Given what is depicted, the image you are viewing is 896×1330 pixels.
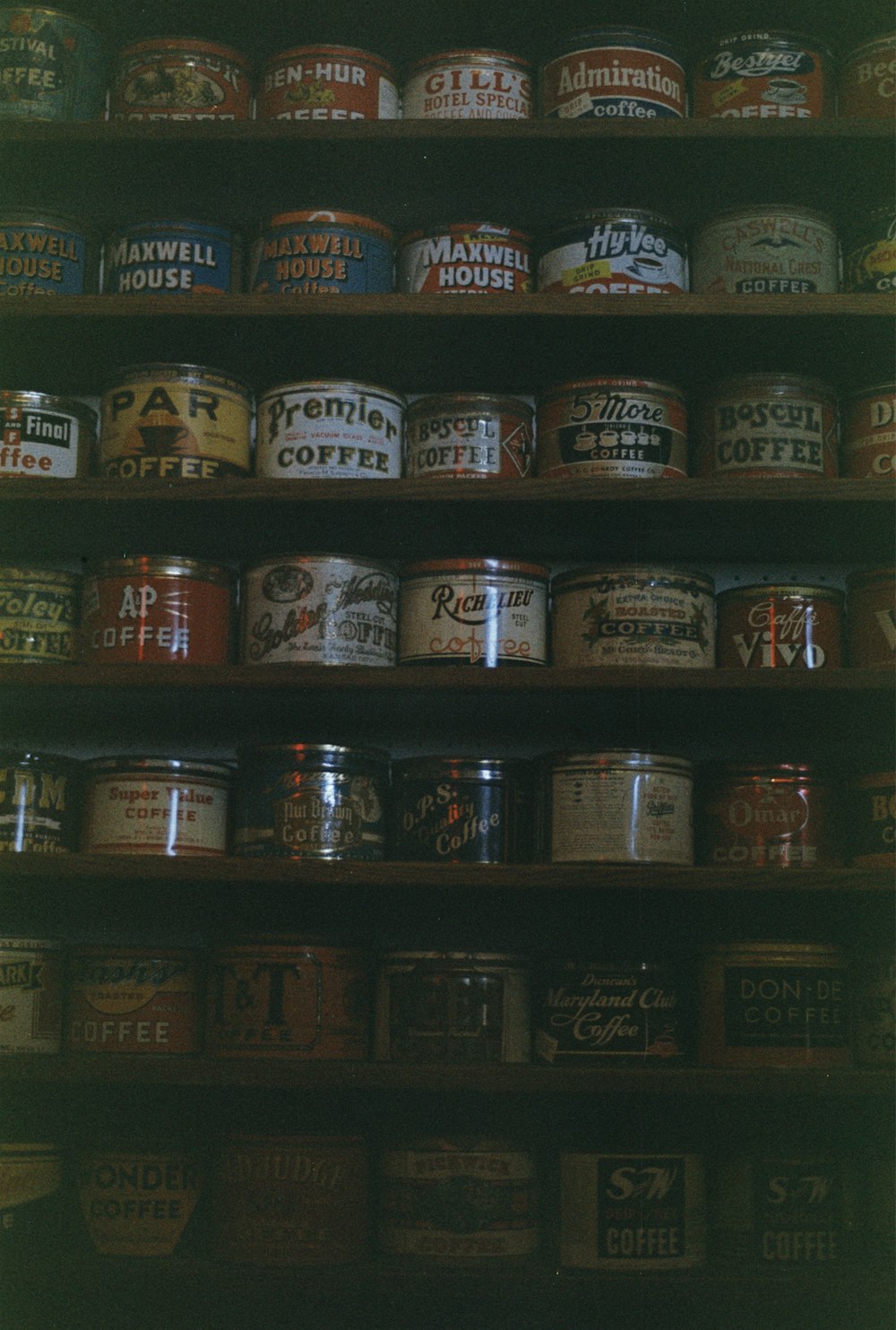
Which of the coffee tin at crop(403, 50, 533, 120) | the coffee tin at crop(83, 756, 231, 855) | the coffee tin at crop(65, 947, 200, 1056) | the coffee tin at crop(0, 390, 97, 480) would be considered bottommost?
the coffee tin at crop(65, 947, 200, 1056)

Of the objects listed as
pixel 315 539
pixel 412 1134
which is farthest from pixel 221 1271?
pixel 315 539

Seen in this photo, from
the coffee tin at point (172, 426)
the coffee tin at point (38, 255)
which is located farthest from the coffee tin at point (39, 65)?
the coffee tin at point (172, 426)

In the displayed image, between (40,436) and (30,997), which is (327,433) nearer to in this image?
(40,436)

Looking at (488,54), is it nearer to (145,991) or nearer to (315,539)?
(315,539)

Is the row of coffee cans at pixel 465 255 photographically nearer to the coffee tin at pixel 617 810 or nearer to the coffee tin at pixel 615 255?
the coffee tin at pixel 615 255

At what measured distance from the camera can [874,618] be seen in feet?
4.89

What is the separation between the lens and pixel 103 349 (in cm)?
160

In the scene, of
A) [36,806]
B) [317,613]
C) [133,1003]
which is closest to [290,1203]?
[133,1003]

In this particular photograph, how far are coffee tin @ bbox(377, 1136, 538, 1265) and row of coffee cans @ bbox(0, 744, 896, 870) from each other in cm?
31

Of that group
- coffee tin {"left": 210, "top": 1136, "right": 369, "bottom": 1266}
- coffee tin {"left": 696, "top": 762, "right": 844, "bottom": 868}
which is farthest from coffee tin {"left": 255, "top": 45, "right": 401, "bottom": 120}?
coffee tin {"left": 210, "top": 1136, "right": 369, "bottom": 1266}

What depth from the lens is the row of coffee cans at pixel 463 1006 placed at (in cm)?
141

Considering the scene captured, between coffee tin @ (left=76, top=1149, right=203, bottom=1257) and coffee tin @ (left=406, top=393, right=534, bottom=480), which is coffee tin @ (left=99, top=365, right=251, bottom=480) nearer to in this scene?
coffee tin @ (left=406, top=393, right=534, bottom=480)

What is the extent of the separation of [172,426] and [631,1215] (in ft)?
3.30

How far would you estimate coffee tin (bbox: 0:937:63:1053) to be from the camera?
56.0 inches
